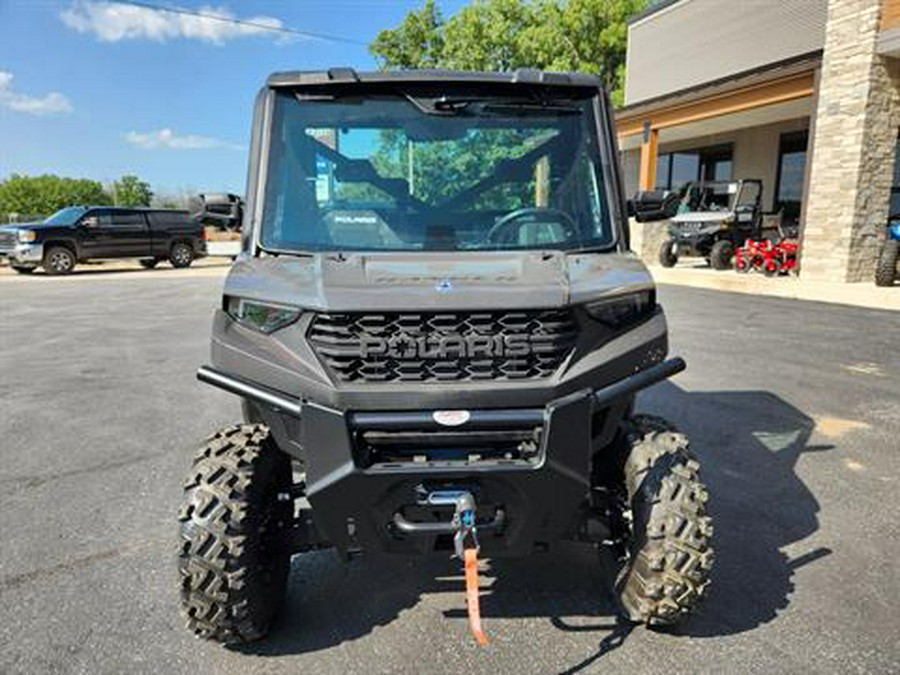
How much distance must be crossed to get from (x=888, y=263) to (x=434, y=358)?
13.1 metres

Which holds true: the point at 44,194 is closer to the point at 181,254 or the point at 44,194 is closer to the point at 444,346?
the point at 181,254

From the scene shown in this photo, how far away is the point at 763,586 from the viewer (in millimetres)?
3092

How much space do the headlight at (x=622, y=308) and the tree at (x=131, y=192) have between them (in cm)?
7141

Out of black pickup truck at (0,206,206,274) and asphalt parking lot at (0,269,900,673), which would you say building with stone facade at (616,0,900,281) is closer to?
asphalt parking lot at (0,269,900,673)

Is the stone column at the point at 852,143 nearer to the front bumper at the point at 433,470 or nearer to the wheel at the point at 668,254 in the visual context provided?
the wheel at the point at 668,254

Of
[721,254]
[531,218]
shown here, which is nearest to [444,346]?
[531,218]

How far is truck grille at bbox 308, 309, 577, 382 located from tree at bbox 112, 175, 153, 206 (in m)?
71.3

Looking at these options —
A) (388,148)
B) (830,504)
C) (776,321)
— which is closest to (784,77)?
(776,321)

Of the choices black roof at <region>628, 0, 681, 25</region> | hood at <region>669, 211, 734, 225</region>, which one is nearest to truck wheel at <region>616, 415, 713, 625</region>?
hood at <region>669, 211, 734, 225</region>

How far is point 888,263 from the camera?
12.6m

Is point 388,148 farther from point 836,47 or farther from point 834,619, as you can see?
point 836,47

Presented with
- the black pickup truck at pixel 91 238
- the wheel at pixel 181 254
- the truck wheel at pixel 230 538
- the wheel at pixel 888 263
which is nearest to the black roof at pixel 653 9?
the wheel at pixel 888 263

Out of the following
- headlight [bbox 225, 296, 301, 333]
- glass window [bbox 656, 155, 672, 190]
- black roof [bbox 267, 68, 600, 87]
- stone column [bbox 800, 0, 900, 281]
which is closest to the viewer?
headlight [bbox 225, 296, 301, 333]

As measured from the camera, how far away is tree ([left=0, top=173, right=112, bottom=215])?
232ft
